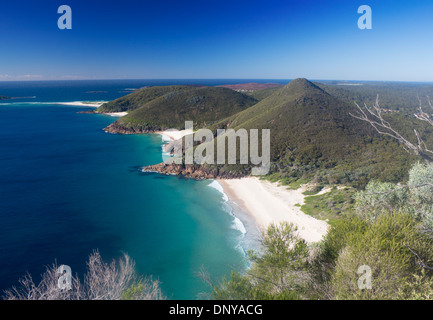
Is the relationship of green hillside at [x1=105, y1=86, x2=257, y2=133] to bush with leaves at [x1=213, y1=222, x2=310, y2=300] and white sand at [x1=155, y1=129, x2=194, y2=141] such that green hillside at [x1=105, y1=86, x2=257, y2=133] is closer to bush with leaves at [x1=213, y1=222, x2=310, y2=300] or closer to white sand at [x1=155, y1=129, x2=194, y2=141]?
white sand at [x1=155, y1=129, x2=194, y2=141]

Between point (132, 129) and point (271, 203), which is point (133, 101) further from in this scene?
point (271, 203)

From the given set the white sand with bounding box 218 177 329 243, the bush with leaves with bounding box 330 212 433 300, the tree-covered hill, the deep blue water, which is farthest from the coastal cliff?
the bush with leaves with bounding box 330 212 433 300

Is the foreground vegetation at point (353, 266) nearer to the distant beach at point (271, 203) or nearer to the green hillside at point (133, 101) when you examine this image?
the distant beach at point (271, 203)

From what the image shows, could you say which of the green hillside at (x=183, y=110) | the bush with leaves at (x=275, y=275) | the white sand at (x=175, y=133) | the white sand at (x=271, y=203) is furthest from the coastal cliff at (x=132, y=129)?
the bush with leaves at (x=275, y=275)

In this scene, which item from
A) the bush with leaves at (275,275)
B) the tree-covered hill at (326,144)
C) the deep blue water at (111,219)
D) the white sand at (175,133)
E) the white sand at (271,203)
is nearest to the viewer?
the bush with leaves at (275,275)
